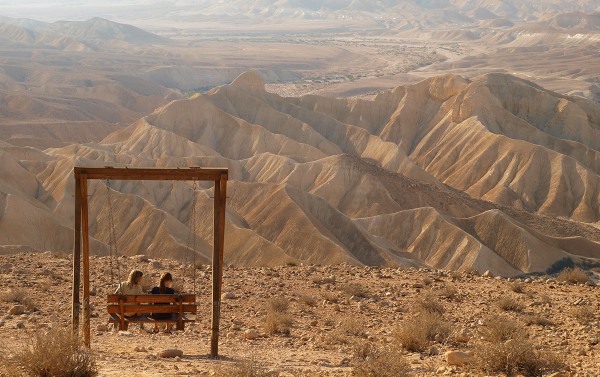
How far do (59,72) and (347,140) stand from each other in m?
90.3

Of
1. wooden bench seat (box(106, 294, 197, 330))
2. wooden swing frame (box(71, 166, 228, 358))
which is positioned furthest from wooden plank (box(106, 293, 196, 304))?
wooden swing frame (box(71, 166, 228, 358))

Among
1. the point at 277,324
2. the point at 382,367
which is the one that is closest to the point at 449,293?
the point at 277,324

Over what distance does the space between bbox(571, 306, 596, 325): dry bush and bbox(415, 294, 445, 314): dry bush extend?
9.04ft

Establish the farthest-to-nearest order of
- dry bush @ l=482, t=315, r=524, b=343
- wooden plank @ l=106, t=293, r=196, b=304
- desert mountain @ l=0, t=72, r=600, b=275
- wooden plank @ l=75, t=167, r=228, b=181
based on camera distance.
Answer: desert mountain @ l=0, t=72, r=600, b=275, dry bush @ l=482, t=315, r=524, b=343, wooden plank @ l=75, t=167, r=228, b=181, wooden plank @ l=106, t=293, r=196, b=304

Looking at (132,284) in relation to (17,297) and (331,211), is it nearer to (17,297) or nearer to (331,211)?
(17,297)

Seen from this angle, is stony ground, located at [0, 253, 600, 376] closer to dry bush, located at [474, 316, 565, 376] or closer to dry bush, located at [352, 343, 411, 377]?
dry bush, located at [474, 316, 565, 376]

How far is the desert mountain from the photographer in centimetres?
5072

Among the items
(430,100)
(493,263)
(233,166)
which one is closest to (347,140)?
Result: (430,100)

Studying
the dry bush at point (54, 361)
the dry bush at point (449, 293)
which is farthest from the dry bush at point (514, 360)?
the dry bush at point (449, 293)

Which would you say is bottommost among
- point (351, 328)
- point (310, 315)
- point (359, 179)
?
point (359, 179)

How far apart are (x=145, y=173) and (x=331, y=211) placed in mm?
40214

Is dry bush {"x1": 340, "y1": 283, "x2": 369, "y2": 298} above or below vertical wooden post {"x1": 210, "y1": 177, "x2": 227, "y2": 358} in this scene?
below

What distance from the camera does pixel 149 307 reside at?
48.4 ft

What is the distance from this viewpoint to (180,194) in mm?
59312
